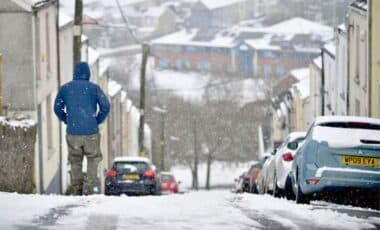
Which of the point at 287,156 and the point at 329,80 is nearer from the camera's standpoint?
the point at 287,156

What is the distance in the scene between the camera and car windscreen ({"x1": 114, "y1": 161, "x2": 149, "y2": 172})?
830 inches

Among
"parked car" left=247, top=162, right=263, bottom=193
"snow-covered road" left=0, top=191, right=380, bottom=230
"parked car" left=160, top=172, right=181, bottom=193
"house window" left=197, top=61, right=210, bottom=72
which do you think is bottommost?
"parked car" left=160, top=172, right=181, bottom=193

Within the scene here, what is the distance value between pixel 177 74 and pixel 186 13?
30.9 m

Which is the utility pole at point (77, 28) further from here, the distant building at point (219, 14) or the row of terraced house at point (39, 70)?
the distant building at point (219, 14)

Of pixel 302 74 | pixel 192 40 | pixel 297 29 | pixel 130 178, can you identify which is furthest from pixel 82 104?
pixel 192 40

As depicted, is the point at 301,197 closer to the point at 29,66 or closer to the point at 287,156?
the point at 287,156

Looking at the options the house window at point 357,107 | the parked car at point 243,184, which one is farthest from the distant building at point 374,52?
the parked car at point 243,184

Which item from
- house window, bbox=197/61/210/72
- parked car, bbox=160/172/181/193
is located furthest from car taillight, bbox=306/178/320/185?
house window, bbox=197/61/210/72

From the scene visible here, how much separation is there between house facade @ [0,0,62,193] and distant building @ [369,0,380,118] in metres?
9.16

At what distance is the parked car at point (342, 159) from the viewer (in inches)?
456

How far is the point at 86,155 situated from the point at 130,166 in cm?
920

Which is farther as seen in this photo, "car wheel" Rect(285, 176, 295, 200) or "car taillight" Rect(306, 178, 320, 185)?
"car wheel" Rect(285, 176, 295, 200)

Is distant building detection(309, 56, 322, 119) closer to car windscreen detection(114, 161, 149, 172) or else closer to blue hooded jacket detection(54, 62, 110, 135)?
car windscreen detection(114, 161, 149, 172)

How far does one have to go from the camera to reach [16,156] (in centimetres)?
1262
